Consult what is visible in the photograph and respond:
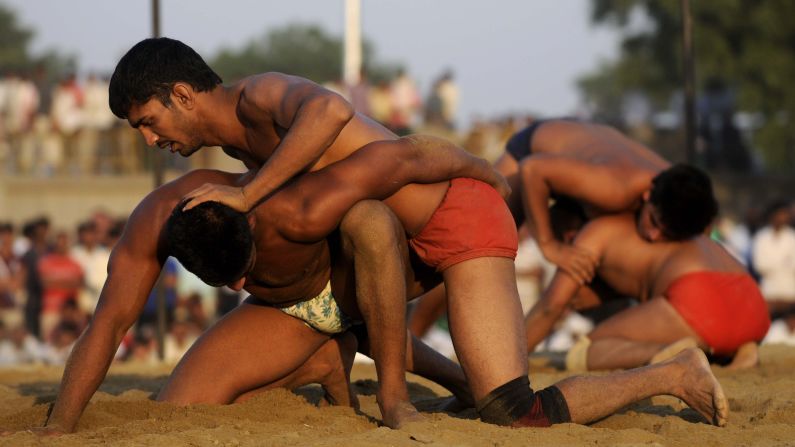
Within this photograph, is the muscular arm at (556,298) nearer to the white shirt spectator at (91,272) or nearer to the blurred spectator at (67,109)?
the white shirt spectator at (91,272)

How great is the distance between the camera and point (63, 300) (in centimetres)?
1028

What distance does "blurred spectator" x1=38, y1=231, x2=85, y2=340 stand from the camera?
10.3 meters

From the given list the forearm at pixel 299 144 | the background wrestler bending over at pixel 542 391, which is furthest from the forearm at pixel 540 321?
the forearm at pixel 299 144

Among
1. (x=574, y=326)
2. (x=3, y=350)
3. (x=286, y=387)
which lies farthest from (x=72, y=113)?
(x=286, y=387)

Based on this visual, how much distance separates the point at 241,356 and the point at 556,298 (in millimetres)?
2120

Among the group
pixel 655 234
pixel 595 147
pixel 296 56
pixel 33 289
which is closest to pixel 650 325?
pixel 655 234

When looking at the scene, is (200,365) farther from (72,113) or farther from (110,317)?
(72,113)

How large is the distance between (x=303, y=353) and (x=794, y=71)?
61.0 ft

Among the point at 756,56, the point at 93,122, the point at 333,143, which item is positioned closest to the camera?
the point at 333,143

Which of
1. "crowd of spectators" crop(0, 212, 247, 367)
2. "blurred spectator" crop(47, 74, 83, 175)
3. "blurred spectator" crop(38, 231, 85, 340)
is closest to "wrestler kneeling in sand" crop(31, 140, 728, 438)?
"crowd of spectators" crop(0, 212, 247, 367)

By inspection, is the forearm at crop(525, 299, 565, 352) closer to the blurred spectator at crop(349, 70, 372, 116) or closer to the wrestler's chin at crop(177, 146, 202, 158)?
the wrestler's chin at crop(177, 146, 202, 158)

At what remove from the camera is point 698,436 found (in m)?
4.17

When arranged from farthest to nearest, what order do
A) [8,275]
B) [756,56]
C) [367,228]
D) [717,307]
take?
[756,56]
[8,275]
[717,307]
[367,228]

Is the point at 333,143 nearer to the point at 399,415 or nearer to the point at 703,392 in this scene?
the point at 399,415
